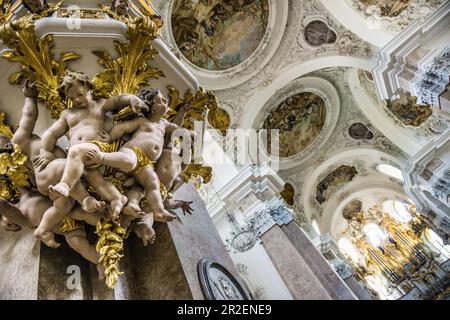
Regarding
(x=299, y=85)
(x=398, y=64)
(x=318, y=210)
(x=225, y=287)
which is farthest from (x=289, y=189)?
(x=225, y=287)

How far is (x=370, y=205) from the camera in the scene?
56.1ft

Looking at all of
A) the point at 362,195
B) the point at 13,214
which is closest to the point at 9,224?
the point at 13,214

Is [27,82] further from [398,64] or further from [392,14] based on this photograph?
[392,14]

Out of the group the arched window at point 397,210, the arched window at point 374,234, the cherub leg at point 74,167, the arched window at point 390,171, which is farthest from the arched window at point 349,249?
the cherub leg at point 74,167

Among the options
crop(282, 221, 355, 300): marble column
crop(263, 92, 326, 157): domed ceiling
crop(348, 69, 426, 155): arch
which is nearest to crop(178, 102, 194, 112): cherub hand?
crop(282, 221, 355, 300): marble column

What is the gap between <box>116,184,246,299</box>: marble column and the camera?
2109mm

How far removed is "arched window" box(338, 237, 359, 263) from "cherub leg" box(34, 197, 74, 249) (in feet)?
56.1

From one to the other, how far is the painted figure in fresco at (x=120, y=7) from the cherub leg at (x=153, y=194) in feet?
4.34

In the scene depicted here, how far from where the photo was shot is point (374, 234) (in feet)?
58.7

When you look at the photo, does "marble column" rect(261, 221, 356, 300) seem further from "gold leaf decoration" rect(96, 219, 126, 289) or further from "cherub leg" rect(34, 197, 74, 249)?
"cherub leg" rect(34, 197, 74, 249)

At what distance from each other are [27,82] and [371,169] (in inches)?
575

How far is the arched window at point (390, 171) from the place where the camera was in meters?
13.8

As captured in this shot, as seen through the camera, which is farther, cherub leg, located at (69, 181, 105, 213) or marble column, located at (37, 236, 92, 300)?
marble column, located at (37, 236, 92, 300)

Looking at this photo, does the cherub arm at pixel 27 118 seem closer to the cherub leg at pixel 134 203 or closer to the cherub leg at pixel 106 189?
the cherub leg at pixel 106 189
